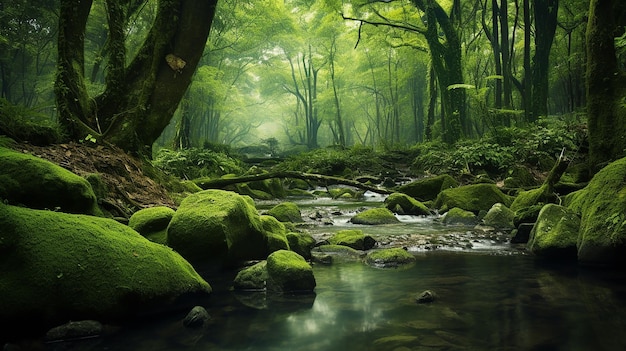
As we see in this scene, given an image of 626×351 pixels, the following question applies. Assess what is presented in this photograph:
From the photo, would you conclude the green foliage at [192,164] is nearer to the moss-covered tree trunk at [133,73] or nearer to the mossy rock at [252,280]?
the moss-covered tree trunk at [133,73]

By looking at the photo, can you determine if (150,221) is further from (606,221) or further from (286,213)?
(606,221)

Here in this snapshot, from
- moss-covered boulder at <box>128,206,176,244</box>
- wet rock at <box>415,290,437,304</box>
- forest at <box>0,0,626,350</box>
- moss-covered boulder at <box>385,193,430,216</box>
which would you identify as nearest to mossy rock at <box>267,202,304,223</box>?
forest at <box>0,0,626,350</box>

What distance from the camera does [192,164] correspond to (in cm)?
1608

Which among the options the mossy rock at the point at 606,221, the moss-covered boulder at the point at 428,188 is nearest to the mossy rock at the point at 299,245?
the mossy rock at the point at 606,221

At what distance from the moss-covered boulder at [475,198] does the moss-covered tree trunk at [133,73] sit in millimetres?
7097

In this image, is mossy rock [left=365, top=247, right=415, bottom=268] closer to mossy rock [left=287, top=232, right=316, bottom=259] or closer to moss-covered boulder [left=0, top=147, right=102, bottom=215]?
mossy rock [left=287, top=232, right=316, bottom=259]

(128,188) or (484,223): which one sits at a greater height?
(128,188)

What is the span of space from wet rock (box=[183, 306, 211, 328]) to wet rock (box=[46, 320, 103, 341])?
0.67 m

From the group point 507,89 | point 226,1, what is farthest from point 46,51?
point 507,89

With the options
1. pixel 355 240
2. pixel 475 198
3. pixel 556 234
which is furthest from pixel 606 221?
pixel 475 198

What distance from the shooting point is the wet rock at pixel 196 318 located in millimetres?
3486

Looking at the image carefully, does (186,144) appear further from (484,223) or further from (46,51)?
(484,223)

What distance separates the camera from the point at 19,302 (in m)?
2.95

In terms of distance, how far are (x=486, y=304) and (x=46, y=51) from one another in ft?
98.1
